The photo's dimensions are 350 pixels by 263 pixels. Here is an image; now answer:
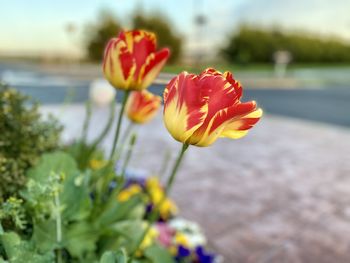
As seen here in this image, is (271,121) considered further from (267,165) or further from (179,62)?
(179,62)

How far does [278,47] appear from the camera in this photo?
31.3 meters

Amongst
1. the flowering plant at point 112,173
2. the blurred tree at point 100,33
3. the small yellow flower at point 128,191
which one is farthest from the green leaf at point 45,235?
the blurred tree at point 100,33

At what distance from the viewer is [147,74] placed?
2.86ft

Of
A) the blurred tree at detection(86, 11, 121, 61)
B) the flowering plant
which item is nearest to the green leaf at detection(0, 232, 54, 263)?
the flowering plant

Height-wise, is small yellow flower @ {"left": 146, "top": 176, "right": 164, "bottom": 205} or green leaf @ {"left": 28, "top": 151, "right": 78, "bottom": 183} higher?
green leaf @ {"left": 28, "top": 151, "right": 78, "bottom": 183}

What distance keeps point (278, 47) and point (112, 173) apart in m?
31.4

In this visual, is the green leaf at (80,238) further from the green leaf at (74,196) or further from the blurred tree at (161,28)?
the blurred tree at (161,28)

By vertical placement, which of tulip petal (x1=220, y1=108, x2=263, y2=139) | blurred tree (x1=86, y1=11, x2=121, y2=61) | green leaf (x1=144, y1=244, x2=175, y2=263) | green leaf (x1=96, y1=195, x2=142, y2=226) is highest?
tulip petal (x1=220, y1=108, x2=263, y2=139)

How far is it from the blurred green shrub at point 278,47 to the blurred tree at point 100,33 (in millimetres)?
7890

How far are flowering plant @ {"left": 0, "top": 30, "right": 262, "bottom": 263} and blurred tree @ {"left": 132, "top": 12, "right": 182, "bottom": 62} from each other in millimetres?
24146

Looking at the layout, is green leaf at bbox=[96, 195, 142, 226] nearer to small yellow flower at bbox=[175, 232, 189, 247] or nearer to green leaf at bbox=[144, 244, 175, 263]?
green leaf at bbox=[144, 244, 175, 263]

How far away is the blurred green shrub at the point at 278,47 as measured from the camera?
97.5 feet

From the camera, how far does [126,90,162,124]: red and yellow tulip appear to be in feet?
3.89

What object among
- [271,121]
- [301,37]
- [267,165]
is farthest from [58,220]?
[301,37]
